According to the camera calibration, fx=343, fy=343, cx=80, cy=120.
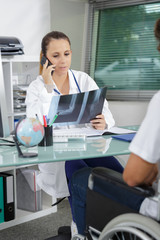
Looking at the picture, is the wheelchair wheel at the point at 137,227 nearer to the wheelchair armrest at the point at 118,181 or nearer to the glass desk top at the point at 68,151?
the wheelchair armrest at the point at 118,181

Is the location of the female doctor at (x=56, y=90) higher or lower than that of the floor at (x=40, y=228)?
higher

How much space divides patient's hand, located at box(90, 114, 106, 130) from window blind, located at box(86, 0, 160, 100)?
4.85 feet

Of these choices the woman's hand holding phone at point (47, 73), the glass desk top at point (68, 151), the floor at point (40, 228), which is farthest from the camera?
the floor at point (40, 228)

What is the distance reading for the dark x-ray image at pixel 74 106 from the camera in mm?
1864

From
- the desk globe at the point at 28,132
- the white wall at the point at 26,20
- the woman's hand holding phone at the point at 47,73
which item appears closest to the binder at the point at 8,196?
the woman's hand holding phone at the point at 47,73

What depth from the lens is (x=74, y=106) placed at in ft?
6.20

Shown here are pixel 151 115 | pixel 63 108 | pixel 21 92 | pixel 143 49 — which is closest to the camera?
pixel 151 115

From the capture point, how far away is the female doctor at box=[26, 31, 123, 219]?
6.80 ft

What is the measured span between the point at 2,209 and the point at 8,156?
1.32 m

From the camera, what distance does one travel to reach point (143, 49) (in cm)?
344

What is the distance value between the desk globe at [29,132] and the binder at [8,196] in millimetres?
1130

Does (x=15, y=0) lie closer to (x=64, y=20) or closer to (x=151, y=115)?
(x=64, y=20)

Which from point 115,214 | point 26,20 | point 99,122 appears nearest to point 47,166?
point 99,122

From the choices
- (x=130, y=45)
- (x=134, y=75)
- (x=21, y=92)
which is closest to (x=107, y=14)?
(x=130, y=45)
